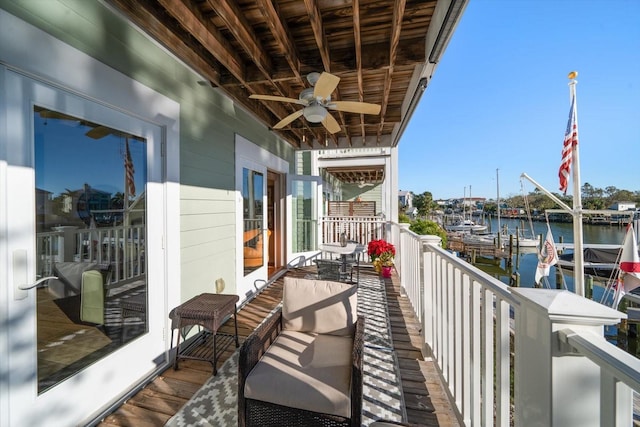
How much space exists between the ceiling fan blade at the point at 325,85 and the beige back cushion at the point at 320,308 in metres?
1.68

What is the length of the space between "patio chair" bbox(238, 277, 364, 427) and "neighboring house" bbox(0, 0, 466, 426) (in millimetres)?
1188

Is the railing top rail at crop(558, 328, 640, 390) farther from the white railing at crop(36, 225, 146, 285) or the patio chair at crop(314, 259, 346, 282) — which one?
the patio chair at crop(314, 259, 346, 282)

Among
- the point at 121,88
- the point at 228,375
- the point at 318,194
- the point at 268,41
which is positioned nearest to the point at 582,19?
the point at 318,194

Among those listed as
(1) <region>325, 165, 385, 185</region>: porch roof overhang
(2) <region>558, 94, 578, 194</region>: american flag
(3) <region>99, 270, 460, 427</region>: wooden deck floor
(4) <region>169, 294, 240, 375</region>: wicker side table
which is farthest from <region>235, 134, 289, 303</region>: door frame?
(2) <region>558, 94, 578, 194</region>: american flag

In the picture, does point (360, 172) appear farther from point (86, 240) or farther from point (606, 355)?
point (606, 355)

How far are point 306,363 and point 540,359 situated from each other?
45.9 inches

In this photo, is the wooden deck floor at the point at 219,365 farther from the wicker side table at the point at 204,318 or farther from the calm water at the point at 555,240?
the calm water at the point at 555,240

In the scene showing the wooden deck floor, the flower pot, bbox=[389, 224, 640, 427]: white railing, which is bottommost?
the wooden deck floor

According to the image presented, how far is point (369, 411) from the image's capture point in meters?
1.84

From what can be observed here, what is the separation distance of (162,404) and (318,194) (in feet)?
16.2

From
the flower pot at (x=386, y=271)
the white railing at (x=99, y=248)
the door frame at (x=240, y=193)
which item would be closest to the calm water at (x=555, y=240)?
the flower pot at (x=386, y=271)

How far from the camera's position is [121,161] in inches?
82.4

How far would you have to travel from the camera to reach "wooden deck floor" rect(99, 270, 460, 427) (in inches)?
71.4

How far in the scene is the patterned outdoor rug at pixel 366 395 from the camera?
70.6 inches
